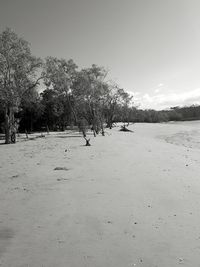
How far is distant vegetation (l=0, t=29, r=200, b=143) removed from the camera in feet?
113

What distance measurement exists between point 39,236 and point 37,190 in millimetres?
4176

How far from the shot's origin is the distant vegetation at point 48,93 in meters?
34.3

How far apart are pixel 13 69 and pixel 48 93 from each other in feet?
129

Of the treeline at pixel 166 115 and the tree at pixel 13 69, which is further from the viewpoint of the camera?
the treeline at pixel 166 115

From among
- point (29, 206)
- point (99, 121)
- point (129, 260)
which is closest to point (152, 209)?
point (129, 260)

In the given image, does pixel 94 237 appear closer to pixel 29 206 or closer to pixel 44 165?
pixel 29 206

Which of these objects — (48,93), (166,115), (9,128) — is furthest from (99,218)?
(166,115)

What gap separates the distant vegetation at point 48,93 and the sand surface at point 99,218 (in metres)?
Result: 17.5

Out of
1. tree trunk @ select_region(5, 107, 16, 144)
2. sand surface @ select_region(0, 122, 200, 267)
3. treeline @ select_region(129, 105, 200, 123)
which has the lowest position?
sand surface @ select_region(0, 122, 200, 267)

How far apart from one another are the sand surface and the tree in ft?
68.9

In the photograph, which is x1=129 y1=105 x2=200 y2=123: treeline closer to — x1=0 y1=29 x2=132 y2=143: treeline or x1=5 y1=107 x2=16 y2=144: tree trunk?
x1=0 y1=29 x2=132 y2=143: treeline

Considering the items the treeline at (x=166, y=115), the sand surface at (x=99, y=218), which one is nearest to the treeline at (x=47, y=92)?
the sand surface at (x=99, y=218)

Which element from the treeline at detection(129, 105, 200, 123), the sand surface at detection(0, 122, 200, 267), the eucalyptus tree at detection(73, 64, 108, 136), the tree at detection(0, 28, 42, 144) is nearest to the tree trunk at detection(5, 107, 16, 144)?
the tree at detection(0, 28, 42, 144)

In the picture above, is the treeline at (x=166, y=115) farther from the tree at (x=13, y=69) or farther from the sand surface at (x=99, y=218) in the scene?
the sand surface at (x=99, y=218)
